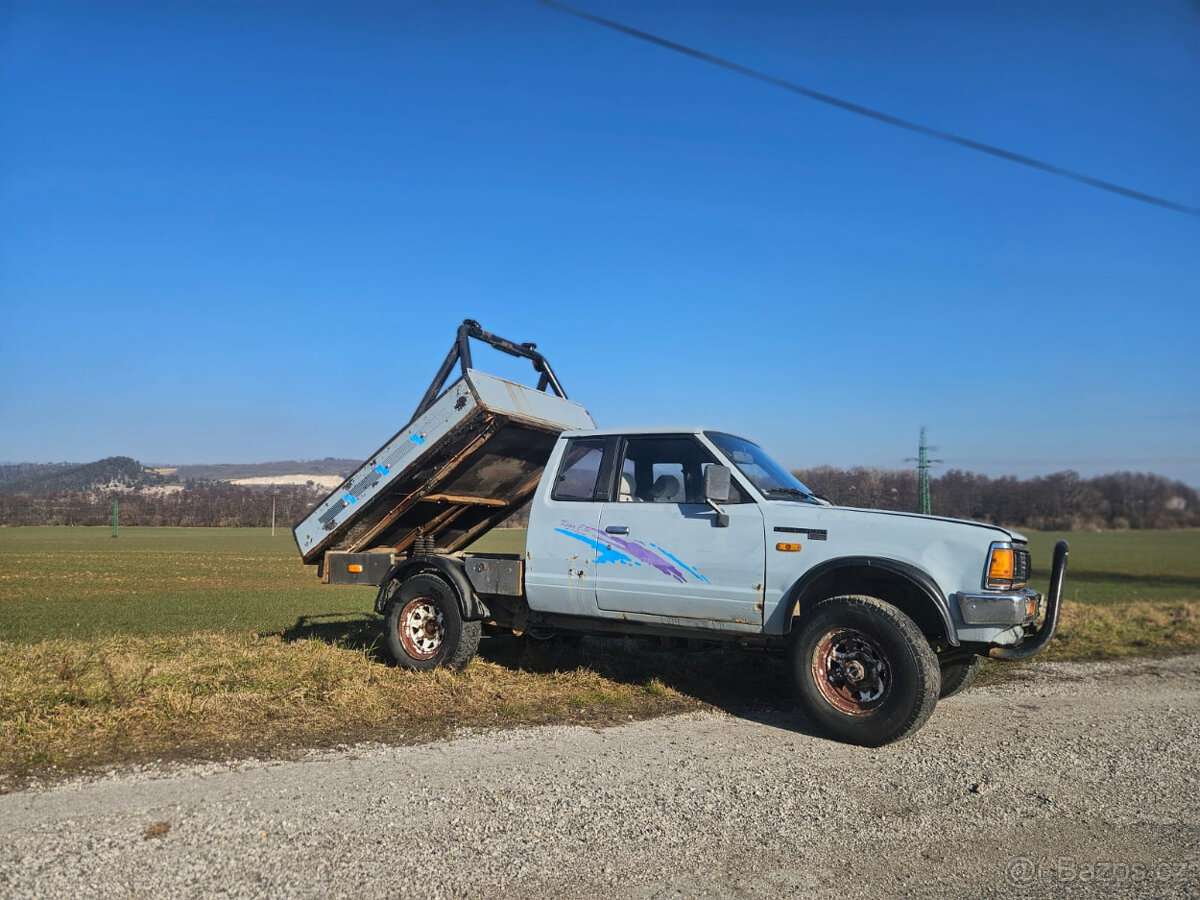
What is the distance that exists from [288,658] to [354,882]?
4.78 m

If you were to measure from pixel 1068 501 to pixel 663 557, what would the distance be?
13.3m

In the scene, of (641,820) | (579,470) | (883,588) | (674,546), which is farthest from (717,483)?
(641,820)

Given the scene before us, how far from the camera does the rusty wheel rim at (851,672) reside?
19.4 feet

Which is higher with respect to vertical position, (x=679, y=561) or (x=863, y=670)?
(x=679, y=561)

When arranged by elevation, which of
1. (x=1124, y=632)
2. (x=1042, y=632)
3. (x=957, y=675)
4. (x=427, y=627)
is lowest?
(x=1124, y=632)

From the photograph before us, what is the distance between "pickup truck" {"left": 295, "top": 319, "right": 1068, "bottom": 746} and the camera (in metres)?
5.86

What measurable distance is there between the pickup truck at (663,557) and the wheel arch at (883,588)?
15 mm

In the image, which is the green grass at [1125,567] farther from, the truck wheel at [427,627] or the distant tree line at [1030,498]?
the truck wheel at [427,627]

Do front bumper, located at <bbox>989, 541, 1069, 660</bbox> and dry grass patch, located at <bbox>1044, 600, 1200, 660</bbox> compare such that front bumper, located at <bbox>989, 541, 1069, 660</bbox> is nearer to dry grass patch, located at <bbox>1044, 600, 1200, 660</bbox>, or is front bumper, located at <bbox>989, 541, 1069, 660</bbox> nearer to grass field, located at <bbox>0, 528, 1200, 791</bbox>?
grass field, located at <bbox>0, 528, 1200, 791</bbox>

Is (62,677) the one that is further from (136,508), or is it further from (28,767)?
(136,508)

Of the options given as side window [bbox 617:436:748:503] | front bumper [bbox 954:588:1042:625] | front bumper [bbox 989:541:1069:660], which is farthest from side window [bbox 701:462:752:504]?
front bumper [bbox 989:541:1069:660]

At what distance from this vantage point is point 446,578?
7.96 metres

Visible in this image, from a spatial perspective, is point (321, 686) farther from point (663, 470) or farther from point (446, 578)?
point (663, 470)

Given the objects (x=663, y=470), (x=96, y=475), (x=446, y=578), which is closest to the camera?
(x=663, y=470)
